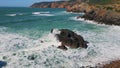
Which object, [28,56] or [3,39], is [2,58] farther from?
[3,39]

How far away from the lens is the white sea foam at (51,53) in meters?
23.4

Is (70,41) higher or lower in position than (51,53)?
higher

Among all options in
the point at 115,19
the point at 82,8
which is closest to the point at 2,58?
the point at 115,19

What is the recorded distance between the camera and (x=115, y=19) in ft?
179

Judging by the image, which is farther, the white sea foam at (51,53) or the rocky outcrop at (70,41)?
the rocky outcrop at (70,41)

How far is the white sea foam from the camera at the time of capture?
76.7ft

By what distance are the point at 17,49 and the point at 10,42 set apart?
3.41 meters

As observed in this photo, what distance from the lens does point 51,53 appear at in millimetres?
26391

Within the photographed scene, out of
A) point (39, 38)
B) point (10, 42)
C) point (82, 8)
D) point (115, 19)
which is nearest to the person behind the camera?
point (10, 42)

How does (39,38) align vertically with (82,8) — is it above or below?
above

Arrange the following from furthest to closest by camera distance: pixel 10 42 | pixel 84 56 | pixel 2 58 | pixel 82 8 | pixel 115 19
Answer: pixel 82 8, pixel 115 19, pixel 10 42, pixel 84 56, pixel 2 58

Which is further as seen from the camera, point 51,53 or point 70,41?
point 70,41

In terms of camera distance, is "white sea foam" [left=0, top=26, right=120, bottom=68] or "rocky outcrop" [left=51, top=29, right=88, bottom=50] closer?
"white sea foam" [left=0, top=26, right=120, bottom=68]

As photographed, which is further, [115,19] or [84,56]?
[115,19]
